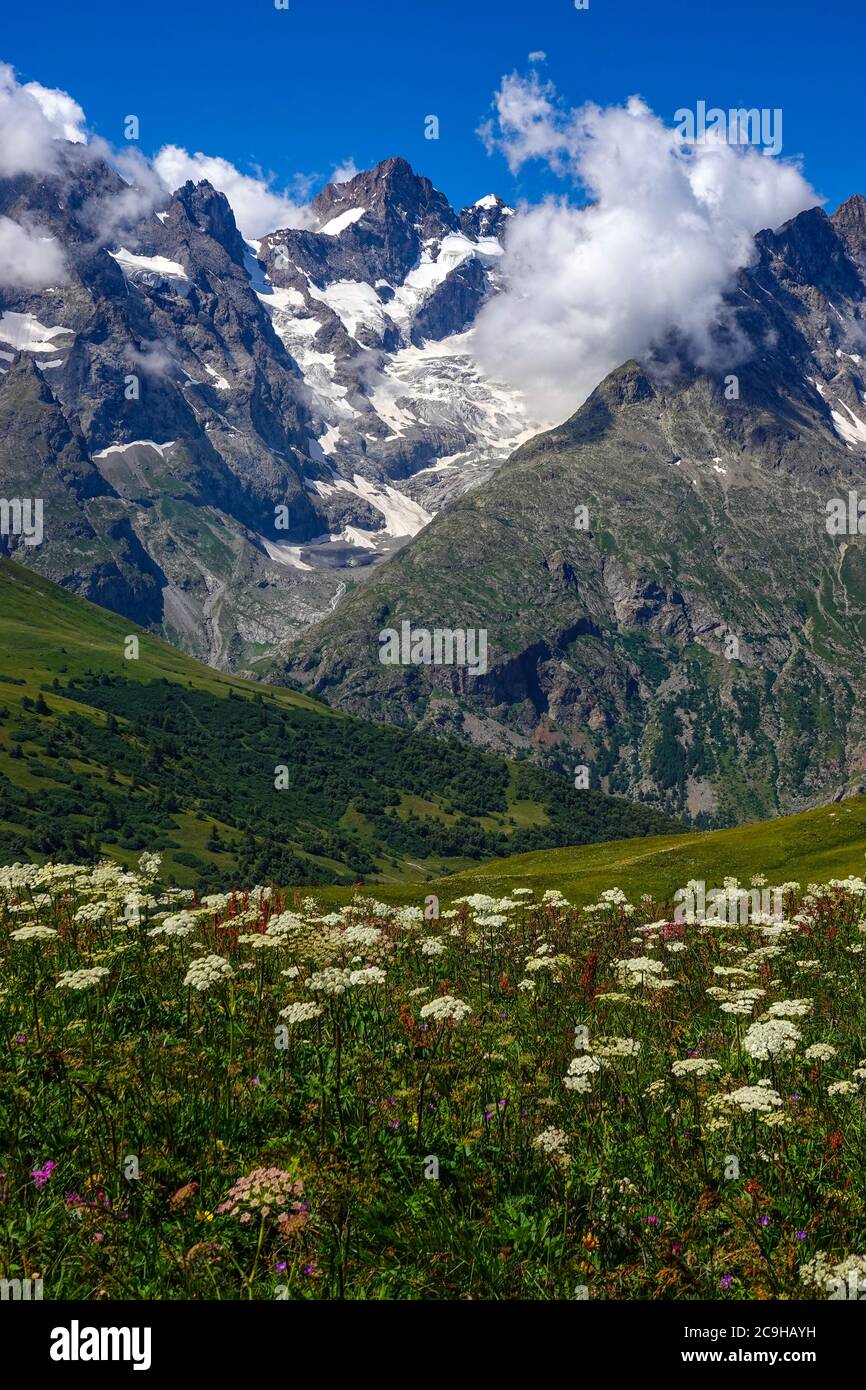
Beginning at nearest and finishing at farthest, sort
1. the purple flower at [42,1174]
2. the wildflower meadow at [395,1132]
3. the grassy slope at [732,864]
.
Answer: the wildflower meadow at [395,1132] → the purple flower at [42,1174] → the grassy slope at [732,864]

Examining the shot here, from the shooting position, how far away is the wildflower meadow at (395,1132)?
10.0 m

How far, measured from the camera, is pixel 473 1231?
1092 cm

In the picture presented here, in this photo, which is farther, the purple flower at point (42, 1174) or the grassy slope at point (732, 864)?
the grassy slope at point (732, 864)

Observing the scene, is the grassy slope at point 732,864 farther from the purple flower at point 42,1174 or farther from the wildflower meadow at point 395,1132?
the purple flower at point 42,1174

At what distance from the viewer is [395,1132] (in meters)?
12.5

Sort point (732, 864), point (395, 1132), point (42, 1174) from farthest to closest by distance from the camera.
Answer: point (732, 864) → point (395, 1132) → point (42, 1174)

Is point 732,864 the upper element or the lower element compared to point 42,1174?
upper

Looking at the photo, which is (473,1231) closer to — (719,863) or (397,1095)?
(397,1095)

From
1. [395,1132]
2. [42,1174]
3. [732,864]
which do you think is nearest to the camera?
[42,1174]

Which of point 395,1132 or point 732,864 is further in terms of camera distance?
point 732,864

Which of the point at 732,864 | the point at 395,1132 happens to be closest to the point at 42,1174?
the point at 395,1132

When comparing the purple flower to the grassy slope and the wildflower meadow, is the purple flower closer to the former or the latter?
the wildflower meadow

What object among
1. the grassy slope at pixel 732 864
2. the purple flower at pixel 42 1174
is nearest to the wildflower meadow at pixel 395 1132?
the purple flower at pixel 42 1174

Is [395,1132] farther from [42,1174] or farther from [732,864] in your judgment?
[732,864]
